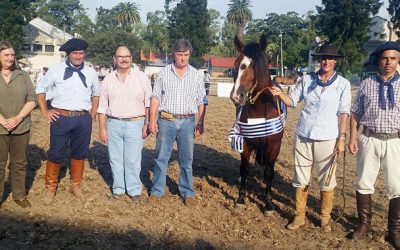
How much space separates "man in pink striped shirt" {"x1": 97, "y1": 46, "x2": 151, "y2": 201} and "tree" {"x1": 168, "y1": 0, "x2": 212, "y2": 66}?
4823 cm

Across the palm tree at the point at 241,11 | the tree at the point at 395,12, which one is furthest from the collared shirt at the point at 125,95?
the palm tree at the point at 241,11

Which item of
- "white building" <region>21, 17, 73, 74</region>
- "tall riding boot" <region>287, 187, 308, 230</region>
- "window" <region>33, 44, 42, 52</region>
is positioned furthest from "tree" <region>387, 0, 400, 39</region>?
"tall riding boot" <region>287, 187, 308, 230</region>

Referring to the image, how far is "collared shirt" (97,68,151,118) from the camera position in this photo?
17.1 feet

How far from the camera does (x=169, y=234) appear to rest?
14.6 ft

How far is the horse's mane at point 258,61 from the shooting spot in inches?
191

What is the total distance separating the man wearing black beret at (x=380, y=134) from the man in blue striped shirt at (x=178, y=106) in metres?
1.92

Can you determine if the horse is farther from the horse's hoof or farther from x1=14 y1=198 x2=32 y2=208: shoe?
x1=14 y1=198 x2=32 y2=208: shoe

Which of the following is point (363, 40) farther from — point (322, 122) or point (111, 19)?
point (111, 19)

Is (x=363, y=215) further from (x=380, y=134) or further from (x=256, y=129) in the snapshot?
(x=256, y=129)

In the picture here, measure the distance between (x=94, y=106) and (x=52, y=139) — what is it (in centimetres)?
69

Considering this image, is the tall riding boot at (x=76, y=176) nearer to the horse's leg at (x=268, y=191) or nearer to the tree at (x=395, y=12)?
the horse's leg at (x=268, y=191)

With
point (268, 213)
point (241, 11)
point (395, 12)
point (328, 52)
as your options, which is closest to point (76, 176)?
point (268, 213)

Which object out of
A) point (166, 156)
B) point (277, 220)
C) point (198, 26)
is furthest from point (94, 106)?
point (198, 26)

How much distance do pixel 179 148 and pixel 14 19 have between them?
104ft
